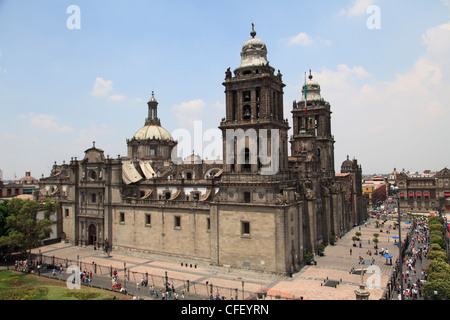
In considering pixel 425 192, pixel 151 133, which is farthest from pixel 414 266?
pixel 425 192

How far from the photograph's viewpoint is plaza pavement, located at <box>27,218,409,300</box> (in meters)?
35.1

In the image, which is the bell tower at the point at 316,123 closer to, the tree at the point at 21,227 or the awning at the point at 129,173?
the awning at the point at 129,173

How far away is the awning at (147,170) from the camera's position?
2478 inches

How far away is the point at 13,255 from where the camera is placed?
50.7 meters

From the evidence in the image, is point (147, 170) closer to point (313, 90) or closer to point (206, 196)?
point (206, 196)

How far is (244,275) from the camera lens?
40656 mm

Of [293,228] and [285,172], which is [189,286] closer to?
[293,228]

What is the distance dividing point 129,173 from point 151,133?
13.8 m

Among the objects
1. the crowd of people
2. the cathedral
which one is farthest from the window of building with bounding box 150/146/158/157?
the crowd of people

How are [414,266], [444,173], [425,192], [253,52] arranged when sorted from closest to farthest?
[253,52]
[414,266]
[444,173]
[425,192]

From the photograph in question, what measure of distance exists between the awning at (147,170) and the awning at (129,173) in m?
1.85

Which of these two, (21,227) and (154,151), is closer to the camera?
(21,227)

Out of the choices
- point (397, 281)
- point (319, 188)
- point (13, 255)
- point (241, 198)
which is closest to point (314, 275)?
point (397, 281)

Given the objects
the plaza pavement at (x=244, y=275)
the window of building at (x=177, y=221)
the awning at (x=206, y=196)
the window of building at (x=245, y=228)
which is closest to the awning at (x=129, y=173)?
the plaza pavement at (x=244, y=275)
